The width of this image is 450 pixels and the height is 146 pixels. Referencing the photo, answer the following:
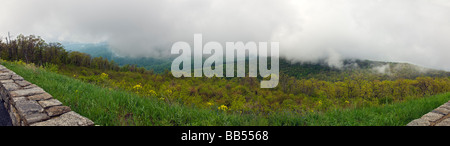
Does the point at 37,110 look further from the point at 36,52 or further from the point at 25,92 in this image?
the point at 36,52

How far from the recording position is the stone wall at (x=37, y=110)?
246cm

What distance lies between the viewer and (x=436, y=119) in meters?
2.96

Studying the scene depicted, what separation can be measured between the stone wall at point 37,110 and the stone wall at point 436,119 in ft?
14.7

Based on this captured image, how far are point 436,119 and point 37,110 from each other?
5.91 metres

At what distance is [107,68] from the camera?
2965 inches

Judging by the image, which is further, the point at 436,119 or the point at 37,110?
the point at 436,119

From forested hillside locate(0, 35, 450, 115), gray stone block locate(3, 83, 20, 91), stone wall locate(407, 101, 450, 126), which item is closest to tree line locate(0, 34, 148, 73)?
forested hillside locate(0, 35, 450, 115)

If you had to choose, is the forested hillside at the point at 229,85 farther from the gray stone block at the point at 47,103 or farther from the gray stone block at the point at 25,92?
the gray stone block at the point at 47,103

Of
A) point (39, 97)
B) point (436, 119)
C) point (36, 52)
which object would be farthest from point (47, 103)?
point (36, 52)

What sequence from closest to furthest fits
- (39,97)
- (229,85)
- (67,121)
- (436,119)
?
(67,121)
(436,119)
(39,97)
(229,85)
